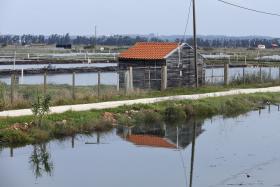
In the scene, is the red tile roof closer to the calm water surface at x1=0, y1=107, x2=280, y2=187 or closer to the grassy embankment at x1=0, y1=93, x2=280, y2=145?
the grassy embankment at x1=0, y1=93, x2=280, y2=145

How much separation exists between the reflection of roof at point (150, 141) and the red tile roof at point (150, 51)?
14.6m

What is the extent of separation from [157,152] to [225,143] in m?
3.04

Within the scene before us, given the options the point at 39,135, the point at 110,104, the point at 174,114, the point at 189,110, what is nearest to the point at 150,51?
the point at 189,110

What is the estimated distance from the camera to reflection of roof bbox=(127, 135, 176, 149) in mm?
22328

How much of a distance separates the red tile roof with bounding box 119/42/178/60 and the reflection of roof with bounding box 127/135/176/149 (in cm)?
1464

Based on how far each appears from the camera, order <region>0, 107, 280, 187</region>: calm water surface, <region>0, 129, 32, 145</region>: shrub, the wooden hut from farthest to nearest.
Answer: the wooden hut
<region>0, 129, 32, 145</region>: shrub
<region>0, 107, 280, 187</region>: calm water surface

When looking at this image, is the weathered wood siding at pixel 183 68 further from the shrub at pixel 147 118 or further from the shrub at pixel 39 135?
the shrub at pixel 39 135

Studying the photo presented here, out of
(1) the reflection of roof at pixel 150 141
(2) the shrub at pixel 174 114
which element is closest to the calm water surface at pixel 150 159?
(1) the reflection of roof at pixel 150 141

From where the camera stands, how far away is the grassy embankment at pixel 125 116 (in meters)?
21.1

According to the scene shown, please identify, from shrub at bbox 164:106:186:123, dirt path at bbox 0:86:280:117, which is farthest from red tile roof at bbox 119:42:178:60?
shrub at bbox 164:106:186:123

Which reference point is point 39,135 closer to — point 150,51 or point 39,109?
point 39,109

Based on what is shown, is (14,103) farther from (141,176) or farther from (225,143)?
(141,176)

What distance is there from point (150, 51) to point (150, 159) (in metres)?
20.5

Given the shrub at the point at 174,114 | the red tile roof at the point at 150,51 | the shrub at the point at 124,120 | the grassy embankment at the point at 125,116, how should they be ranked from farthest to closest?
the red tile roof at the point at 150,51, the shrub at the point at 174,114, the shrub at the point at 124,120, the grassy embankment at the point at 125,116
